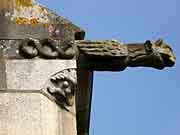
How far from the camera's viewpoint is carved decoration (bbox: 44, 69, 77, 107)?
911cm

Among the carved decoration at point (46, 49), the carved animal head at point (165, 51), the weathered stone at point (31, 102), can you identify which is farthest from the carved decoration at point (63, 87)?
the carved animal head at point (165, 51)

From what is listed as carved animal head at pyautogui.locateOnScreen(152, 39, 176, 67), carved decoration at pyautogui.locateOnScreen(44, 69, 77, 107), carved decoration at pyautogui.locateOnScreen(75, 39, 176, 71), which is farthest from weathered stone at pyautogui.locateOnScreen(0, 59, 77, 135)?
carved animal head at pyautogui.locateOnScreen(152, 39, 176, 67)

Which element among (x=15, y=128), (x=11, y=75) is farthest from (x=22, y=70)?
(x=15, y=128)

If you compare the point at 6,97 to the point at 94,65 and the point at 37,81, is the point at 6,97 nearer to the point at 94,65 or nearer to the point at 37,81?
the point at 37,81

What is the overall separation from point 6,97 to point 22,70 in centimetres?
36

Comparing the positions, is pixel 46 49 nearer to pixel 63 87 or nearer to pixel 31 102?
pixel 63 87

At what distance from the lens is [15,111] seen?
8.85 metres

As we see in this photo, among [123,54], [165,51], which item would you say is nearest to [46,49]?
[123,54]

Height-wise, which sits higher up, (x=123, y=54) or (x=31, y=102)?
(x=123, y=54)

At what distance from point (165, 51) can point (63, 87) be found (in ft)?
4.09

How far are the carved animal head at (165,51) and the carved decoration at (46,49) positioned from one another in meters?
0.93

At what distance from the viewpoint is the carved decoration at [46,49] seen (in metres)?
9.29

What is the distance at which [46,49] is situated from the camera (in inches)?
368

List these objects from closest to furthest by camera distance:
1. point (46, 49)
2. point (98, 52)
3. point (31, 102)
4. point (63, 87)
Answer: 1. point (31, 102)
2. point (63, 87)
3. point (46, 49)
4. point (98, 52)
